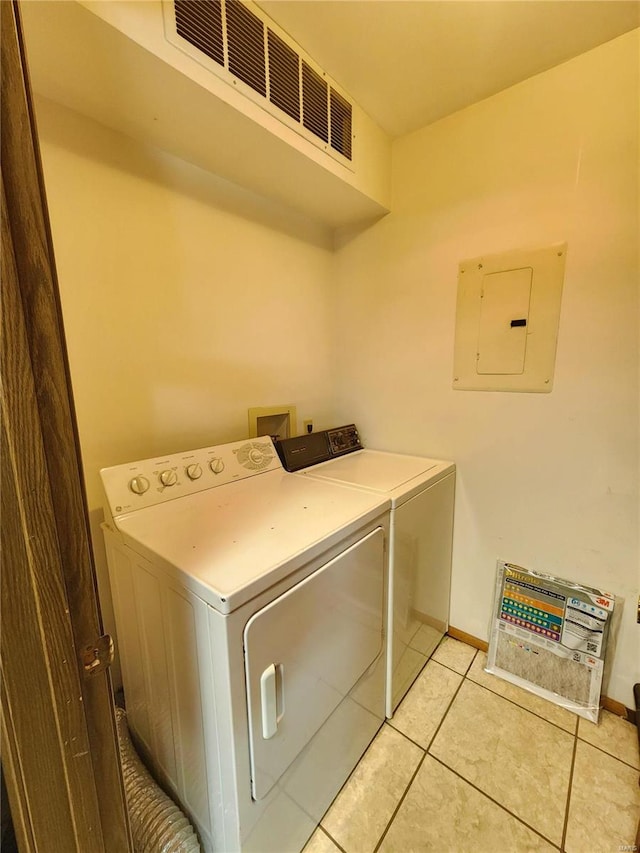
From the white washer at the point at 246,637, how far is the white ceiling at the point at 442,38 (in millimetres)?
1509

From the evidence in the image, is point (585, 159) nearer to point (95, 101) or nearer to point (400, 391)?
point (400, 391)

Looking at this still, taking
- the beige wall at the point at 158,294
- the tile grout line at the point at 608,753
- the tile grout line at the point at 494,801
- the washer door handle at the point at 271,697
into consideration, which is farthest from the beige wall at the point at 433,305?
the washer door handle at the point at 271,697

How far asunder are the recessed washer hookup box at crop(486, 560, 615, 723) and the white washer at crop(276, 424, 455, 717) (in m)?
0.28

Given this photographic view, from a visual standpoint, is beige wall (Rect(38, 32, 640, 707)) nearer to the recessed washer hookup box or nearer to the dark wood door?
the recessed washer hookup box

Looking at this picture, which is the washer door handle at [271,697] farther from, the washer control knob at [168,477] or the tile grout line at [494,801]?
the tile grout line at [494,801]

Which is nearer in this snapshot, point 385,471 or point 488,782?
point 488,782

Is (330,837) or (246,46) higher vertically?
(246,46)

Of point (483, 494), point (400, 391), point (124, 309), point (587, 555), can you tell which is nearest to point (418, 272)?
point (400, 391)

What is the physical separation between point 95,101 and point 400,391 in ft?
5.26

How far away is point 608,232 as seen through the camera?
1283 millimetres

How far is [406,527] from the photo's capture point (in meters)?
Result: 1.33

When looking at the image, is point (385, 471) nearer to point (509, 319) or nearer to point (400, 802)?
point (509, 319)

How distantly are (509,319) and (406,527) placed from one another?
3.27 ft

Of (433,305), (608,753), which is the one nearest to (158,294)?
(433,305)
